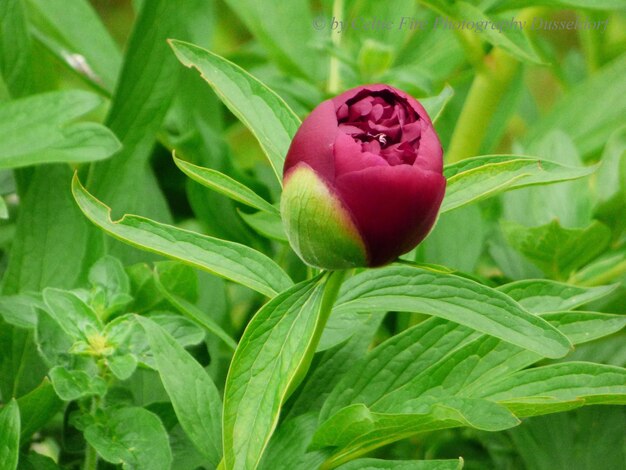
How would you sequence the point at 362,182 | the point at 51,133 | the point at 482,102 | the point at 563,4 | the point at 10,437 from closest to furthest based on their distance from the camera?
the point at 362,182
the point at 10,437
the point at 51,133
the point at 563,4
the point at 482,102

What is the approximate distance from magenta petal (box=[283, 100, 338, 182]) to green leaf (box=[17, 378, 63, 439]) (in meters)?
0.22

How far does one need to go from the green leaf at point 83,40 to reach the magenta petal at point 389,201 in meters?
0.50

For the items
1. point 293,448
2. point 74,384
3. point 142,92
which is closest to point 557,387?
point 293,448

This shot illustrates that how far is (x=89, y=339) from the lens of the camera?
0.54 meters

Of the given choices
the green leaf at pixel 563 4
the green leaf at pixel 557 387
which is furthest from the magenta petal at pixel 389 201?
the green leaf at pixel 563 4

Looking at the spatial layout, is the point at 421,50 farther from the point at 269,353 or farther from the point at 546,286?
the point at 269,353

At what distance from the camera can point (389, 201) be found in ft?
1.40

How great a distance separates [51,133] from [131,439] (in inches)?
8.5

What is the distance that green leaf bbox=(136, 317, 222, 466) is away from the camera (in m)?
0.51

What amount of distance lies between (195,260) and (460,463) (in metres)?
0.17

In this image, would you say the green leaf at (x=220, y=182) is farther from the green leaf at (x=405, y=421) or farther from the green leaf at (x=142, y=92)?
the green leaf at (x=142, y=92)

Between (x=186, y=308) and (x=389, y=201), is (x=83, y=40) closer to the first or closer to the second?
(x=186, y=308)

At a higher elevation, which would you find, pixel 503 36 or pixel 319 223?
pixel 503 36

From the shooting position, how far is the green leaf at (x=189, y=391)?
0.51 metres
